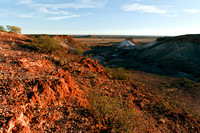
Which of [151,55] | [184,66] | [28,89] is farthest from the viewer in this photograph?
[151,55]

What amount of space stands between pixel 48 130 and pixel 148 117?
424 centimetres

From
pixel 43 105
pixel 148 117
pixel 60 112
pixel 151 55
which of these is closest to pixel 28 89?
pixel 43 105

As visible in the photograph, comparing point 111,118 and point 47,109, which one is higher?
point 47,109

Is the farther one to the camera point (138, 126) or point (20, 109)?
point (138, 126)

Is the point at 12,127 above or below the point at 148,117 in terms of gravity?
above

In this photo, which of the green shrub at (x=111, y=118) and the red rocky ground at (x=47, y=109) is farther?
the green shrub at (x=111, y=118)

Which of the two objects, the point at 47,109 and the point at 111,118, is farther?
the point at 111,118

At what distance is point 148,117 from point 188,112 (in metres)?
3.11

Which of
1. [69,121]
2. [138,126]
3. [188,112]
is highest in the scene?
[69,121]

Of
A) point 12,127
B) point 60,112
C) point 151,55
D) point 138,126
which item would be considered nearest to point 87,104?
point 60,112

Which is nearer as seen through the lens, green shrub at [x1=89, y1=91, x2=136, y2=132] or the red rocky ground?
the red rocky ground

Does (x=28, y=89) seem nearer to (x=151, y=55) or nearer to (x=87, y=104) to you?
(x=87, y=104)

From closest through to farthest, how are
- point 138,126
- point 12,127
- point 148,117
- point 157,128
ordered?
point 12,127 < point 138,126 < point 157,128 < point 148,117

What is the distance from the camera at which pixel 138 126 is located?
430cm
